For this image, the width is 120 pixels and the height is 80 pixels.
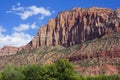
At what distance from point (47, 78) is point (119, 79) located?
45.8m

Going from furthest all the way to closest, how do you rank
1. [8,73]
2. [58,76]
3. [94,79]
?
1. [94,79]
2. [8,73]
3. [58,76]

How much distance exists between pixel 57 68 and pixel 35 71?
11.6 meters

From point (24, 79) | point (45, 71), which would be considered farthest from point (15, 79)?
point (45, 71)

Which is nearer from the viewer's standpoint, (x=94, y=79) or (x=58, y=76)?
(x=58, y=76)

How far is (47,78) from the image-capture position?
3201 inches

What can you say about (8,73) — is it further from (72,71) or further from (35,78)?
(72,71)

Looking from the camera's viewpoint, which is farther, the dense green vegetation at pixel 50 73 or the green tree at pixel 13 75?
the green tree at pixel 13 75

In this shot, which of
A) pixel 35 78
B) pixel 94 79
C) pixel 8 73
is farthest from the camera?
pixel 94 79

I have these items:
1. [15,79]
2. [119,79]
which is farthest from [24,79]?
[119,79]

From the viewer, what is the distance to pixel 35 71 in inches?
3620

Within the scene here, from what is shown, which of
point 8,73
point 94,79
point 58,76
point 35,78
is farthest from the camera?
point 94,79

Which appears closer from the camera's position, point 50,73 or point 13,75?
point 50,73

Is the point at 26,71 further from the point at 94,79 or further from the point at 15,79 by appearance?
the point at 94,79

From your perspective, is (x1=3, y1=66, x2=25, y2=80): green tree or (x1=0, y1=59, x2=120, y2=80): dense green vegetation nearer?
(x1=0, y1=59, x2=120, y2=80): dense green vegetation
